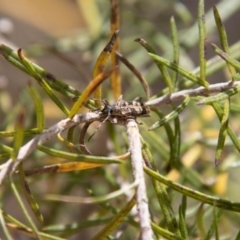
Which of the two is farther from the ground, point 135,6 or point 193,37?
point 135,6

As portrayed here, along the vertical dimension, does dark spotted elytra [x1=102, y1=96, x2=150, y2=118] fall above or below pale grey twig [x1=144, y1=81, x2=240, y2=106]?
below

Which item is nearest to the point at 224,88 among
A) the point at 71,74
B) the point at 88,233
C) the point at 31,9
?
the point at 88,233

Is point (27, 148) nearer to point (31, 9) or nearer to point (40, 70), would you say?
point (40, 70)

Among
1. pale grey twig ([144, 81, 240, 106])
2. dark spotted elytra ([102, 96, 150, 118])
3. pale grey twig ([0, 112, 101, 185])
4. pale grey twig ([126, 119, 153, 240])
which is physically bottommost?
pale grey twig ([126, 119, 153, 240])

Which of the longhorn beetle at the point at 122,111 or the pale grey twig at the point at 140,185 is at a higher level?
the longhorn beetle at the point at 122,111
